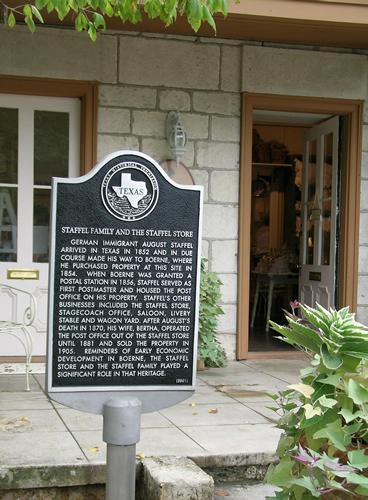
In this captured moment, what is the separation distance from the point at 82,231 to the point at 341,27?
4548 mm

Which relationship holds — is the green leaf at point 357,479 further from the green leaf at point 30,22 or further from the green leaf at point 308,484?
the green leaf at point 30,22

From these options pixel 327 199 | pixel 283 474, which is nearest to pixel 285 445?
pixel 283 474

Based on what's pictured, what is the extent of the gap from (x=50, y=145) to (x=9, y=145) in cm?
41

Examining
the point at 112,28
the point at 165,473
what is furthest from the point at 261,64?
the point at 165,473

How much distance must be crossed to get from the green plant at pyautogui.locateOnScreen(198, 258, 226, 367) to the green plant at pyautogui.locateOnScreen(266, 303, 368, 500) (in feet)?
11.6

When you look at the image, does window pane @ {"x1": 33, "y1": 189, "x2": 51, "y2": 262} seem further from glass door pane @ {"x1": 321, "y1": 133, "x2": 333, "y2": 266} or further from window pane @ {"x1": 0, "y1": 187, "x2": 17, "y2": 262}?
glass door pane @ {"x1": 321, "y1": 133, "x2": 333, "y2": 266}

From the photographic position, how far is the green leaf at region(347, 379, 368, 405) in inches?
98.7

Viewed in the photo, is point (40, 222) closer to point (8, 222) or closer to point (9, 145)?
point (8, 222)

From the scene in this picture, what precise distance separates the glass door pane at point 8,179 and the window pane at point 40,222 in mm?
198

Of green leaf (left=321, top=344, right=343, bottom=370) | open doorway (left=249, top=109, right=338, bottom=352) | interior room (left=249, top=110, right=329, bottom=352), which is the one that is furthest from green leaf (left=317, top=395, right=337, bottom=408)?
interior room (left=249, top=110, right=329, bottom=352)

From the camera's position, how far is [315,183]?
8.05 meters

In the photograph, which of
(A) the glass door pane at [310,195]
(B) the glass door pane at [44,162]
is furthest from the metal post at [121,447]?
(A) the glass door pane at [310,195]

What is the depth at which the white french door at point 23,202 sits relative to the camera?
6.70 metres

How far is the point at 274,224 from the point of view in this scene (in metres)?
11.4
